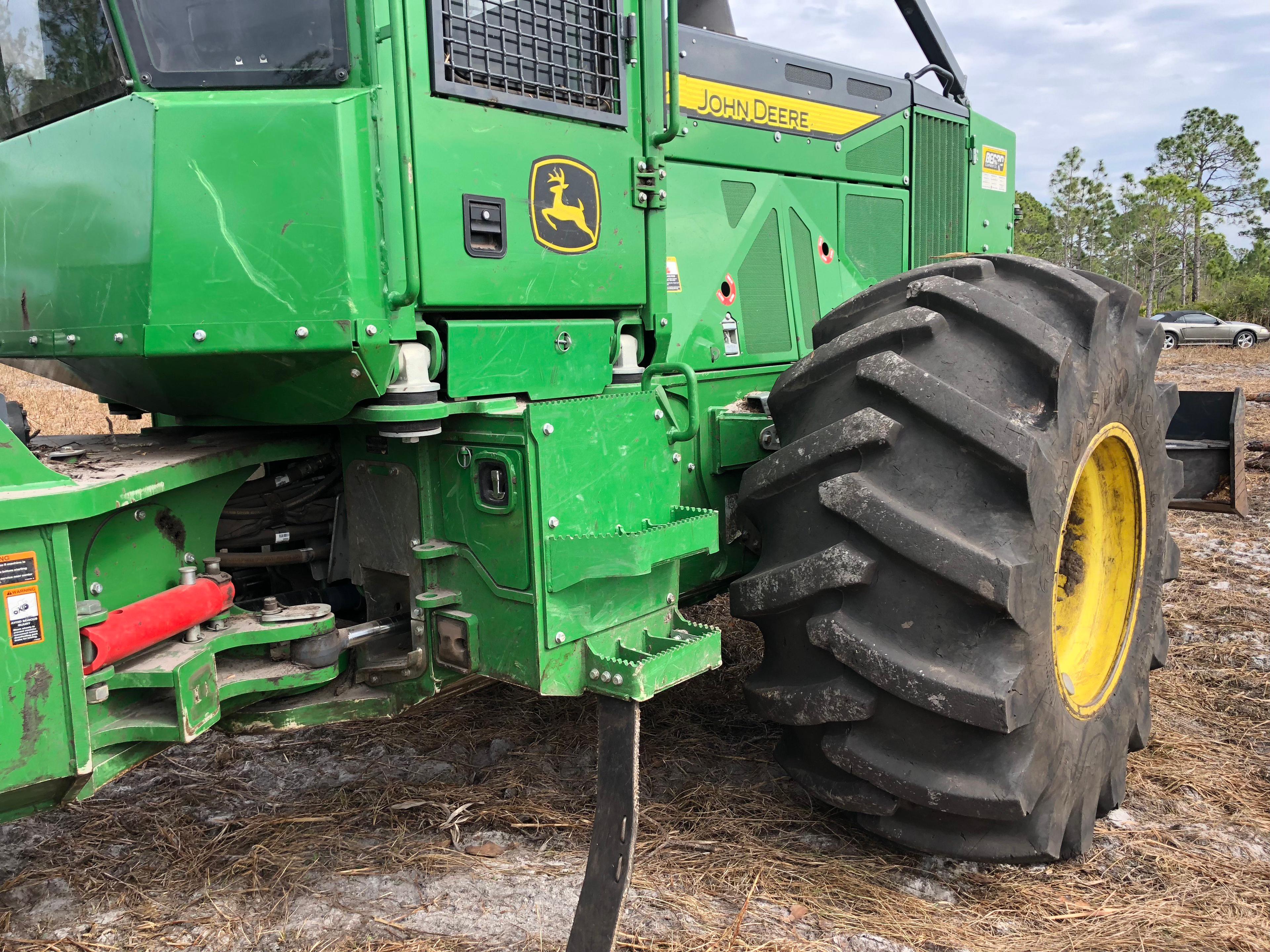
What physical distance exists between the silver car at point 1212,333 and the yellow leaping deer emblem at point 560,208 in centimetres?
2676

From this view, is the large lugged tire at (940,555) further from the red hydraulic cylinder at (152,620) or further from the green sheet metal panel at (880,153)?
the green sheet metal panel at (880,153)

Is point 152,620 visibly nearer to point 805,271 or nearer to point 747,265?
point 747,265

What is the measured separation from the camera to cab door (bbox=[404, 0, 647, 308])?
2.26 metres

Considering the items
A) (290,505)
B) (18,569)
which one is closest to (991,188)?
(290,505)

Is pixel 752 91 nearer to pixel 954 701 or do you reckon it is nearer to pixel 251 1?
pixel 251 1

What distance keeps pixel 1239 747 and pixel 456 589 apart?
269 centimetres

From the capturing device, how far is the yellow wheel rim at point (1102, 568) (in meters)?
3.00

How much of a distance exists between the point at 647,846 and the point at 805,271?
2125 millimetres

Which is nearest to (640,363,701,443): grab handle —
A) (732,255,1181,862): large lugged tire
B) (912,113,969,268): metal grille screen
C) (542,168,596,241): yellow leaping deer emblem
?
(732,255,1181,862): large lugged tire

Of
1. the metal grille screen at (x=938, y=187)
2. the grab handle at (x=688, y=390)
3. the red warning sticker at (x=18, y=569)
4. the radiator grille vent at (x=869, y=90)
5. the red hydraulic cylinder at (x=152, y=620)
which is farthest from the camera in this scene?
the metal grille screen at (x=938, y=187)

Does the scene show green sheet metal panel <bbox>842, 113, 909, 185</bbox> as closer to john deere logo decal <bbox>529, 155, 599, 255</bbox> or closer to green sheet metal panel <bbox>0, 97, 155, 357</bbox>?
john deere logo decal <bbox>529, 155, 599, 255</bbox>

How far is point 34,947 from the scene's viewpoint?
2.46 metres

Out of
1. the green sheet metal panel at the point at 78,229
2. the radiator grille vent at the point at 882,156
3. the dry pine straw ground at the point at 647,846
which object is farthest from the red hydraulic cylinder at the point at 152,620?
the radiator grille vent at the point at 882,156

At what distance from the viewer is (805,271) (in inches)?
152
